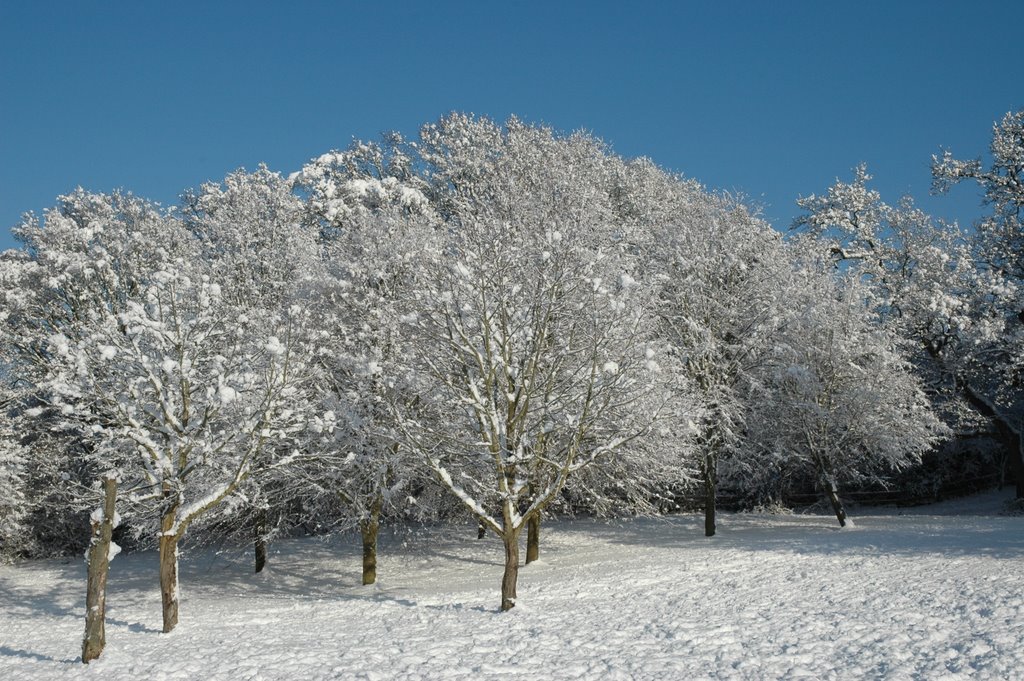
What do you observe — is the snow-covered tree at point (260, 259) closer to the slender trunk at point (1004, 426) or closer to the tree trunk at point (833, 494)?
the tree trunk at point (833, 494)

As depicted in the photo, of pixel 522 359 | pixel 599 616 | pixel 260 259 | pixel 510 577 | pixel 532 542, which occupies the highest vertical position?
pixel 260 259

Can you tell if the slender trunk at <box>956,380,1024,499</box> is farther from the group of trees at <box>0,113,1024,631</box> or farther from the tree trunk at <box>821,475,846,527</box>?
the tree trunk at <box>821,475,846,527</box>

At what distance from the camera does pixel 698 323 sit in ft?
79.3

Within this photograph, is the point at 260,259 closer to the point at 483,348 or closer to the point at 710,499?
the point at 483,348

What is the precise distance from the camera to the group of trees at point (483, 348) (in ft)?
48.2

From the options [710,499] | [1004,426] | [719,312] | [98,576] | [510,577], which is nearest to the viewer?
[98,576]

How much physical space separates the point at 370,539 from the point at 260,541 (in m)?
4.19

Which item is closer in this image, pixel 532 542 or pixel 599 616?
pixel 599 616

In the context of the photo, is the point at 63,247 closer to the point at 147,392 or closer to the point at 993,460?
the point at 147,392

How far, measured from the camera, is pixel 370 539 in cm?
1998

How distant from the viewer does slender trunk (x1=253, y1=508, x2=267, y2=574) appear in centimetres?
2136

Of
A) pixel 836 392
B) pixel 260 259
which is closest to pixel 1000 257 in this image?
pixel 836 392

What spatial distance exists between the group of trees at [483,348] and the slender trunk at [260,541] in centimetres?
6

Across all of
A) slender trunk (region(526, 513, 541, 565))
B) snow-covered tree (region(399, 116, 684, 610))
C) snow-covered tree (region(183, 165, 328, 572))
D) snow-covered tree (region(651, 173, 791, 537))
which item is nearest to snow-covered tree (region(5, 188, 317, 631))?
snow-covered tree (region(183, 165, 328, 572))
